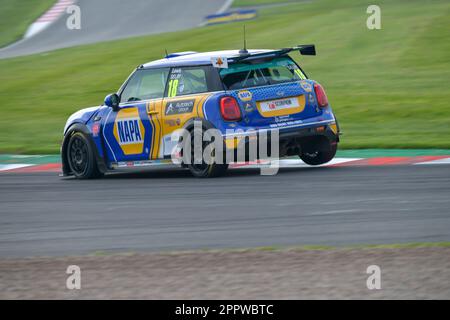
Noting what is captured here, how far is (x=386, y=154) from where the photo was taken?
49.1 ft

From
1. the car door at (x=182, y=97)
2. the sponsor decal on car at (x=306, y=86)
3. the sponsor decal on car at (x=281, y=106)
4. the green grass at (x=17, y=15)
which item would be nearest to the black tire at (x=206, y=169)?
the car door at (x=182, y=97)

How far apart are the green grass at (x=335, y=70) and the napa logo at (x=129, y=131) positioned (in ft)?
13.0

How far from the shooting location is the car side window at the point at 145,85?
44.0ft

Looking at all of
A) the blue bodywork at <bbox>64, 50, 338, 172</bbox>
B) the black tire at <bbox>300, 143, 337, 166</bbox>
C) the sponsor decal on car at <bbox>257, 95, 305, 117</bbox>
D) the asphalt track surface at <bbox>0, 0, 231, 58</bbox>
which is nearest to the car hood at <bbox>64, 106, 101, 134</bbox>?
the blue bodywork at <bbox>64, 50, 338, 172</bbox>

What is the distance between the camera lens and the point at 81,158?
1416cm

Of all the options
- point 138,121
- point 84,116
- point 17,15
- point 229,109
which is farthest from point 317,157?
point 17,15

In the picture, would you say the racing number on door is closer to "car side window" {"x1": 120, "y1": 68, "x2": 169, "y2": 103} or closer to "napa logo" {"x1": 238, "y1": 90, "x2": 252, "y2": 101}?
"car side window" {"x1": 120, "y1": 68, "x2": 169, "y2": 103}

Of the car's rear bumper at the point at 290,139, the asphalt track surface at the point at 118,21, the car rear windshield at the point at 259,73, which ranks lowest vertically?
the car's rear bumper at the point at 290,139

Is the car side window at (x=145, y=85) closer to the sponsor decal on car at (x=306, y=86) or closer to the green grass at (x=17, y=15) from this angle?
the sponsor decal on car at (x=306, y=86)

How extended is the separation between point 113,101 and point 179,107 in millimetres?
1087

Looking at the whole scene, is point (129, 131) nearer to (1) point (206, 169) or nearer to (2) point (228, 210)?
(1) point (206, 169)

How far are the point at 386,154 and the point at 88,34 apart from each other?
28.6 m
